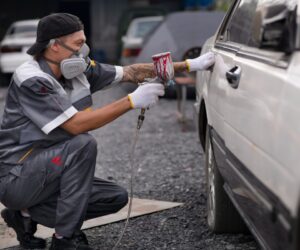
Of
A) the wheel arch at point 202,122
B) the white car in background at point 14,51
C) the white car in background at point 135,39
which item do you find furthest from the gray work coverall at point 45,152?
the white car in background at point 14,51

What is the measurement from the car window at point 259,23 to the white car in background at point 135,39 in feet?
26.6

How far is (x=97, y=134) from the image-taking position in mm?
8727

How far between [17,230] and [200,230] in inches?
47.3

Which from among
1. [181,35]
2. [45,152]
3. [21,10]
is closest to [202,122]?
[45,152]

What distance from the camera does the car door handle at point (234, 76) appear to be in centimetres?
336

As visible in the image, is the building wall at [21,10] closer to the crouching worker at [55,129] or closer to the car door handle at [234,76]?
the crouching worker at [55,129]

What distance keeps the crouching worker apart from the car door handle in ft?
1.50

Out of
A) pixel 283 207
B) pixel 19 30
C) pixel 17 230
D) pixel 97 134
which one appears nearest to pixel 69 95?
pixel 17 230

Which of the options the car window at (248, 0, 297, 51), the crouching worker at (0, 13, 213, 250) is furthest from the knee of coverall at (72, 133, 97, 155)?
the car window at (248, 0, 297, 51)

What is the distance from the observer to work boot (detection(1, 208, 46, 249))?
423 centimetres

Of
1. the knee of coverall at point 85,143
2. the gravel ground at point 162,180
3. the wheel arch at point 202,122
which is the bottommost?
the gravel ground at point 162,180

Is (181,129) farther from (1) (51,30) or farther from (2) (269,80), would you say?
(2) (269,80)

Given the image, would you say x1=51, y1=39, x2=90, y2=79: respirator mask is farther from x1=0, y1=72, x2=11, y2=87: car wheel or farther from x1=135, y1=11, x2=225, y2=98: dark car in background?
x1=0, y1=72, x2=11, y2=87: car wheel

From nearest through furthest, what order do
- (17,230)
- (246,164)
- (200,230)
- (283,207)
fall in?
(283,207) < (246,164) < (17,230) < (200,230)
